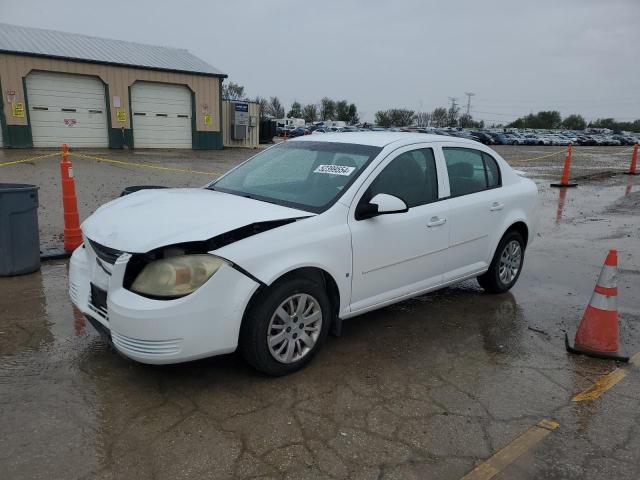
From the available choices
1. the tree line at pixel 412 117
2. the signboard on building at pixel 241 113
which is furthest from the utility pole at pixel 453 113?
the signboard on building at pixel 241 113

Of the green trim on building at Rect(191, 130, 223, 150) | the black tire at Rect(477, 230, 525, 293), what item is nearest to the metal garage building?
the green trim on building at Rect(191, 130, 223, 150)

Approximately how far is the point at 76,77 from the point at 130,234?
2230 centimetres

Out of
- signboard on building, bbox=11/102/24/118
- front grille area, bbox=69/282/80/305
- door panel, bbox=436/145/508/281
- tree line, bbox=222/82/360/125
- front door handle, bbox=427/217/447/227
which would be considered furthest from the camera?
tree line, bbox=222/82/360/125

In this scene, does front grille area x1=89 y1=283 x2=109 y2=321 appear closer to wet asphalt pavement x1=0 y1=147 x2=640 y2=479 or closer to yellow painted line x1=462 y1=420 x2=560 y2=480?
wet asphalt pavement x1=0 y1=147 x2=640 y2=479

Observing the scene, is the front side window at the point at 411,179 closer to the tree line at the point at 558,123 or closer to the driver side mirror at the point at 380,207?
the driver side mirror at the point at 380,207

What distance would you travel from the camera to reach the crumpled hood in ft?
10.5

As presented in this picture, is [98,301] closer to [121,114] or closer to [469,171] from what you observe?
[469,171]

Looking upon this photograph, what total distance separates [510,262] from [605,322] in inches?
59.0

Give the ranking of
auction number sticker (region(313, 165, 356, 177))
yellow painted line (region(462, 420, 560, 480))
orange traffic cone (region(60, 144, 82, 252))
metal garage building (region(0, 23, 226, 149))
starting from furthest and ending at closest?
metal garage building (region(0, 23, 226, 149))
orange traffic cone (region(60, 144, 82, 252))
auction number sticker (region(313, 165, 356, 177))
yellow painted line (region(462, 420, 560, 480))

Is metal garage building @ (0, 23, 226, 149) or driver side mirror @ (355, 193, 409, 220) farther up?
metal garage building @ (0, 23, 226, 149)

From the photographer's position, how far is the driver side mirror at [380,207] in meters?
3.79

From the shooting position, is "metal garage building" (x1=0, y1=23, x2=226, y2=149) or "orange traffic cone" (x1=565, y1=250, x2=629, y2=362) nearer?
"orange traffic cone" (x1=565, y1=250, x2=629, y2=362)

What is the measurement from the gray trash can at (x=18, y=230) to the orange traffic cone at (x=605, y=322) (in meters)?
5.53

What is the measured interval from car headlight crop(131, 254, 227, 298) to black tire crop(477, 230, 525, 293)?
3269mm
